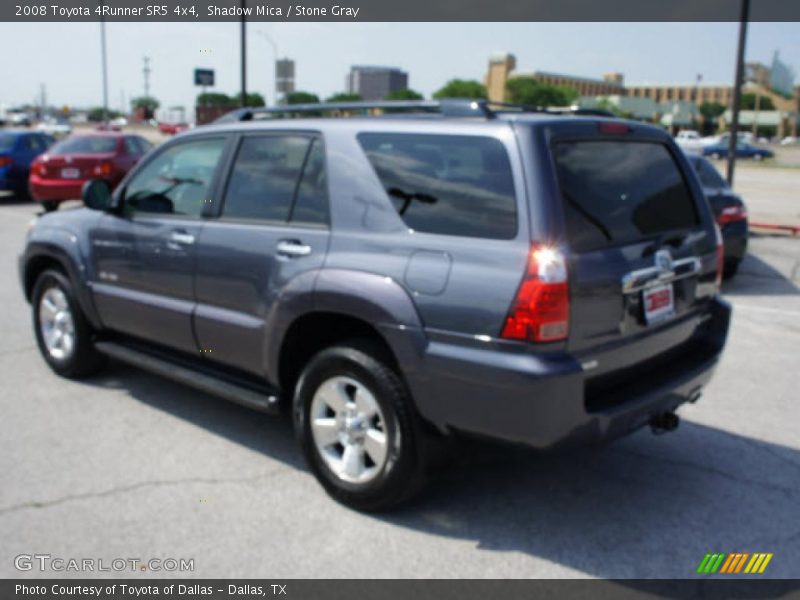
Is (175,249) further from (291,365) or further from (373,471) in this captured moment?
(373,471)

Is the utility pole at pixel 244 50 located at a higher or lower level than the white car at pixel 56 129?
higher

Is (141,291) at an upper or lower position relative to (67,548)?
upper

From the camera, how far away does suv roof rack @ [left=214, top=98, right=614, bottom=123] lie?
12.2 ft

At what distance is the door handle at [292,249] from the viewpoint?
3.93 meters

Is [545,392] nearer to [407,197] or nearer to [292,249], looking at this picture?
[407,197]

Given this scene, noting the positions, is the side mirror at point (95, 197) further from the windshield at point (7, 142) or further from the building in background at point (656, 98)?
the building in background at point (656, 98)

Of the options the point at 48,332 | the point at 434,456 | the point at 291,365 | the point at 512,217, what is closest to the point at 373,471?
the point at 434,456

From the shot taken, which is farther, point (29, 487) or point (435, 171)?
point (29, 487)

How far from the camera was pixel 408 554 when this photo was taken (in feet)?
11.3

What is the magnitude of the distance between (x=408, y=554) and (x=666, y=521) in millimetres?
1233

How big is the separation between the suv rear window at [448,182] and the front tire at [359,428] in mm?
681

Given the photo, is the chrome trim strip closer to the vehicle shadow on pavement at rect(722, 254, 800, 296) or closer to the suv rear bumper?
the suv rear bumper

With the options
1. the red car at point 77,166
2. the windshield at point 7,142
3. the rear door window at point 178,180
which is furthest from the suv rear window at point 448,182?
the windshield at point 7,142

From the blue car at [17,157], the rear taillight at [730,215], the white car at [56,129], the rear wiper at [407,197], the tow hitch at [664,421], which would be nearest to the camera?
the rear wiper at [407,197]
